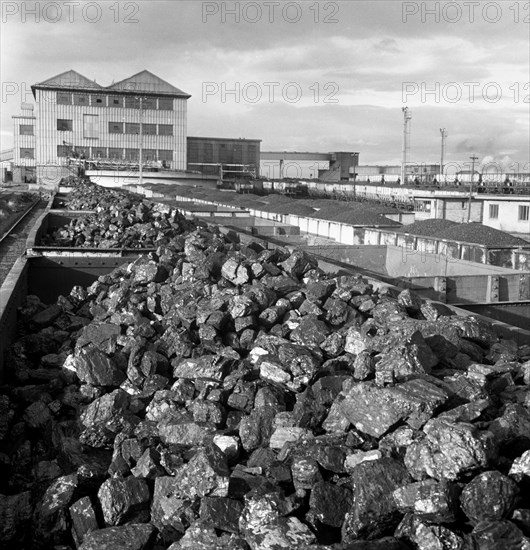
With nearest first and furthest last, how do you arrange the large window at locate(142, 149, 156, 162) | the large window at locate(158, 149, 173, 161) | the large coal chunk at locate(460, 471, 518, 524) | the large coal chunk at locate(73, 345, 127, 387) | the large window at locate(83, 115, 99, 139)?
the large coal chunk at locate(460, 471, 518, 524) < the large coal chunk at locate(73, 345, 127, 387) < the large window at locate(83, 115, 99, 139) < the large window at locate(142, 149, 156, 162) < the large window at locate(158, 149, 173, 161)

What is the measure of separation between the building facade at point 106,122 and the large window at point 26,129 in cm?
203

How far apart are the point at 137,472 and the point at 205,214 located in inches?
866

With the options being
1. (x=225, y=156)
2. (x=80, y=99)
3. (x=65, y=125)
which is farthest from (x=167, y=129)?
(x=225, y=156)

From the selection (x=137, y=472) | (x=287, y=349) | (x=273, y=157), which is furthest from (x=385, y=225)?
(x=273, y=157)

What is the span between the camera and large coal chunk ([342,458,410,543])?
13.3 ft

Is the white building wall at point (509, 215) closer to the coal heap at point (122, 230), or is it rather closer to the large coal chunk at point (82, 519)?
the coal heap at point (122, 230)

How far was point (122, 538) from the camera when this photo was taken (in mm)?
4215

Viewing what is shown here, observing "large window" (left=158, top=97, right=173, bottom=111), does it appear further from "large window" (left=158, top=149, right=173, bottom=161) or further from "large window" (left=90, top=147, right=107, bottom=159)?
"large window" (left=90, top=147, right=107, bottom=159)

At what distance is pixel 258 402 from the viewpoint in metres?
5.54

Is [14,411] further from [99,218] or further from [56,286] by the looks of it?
[99,218]

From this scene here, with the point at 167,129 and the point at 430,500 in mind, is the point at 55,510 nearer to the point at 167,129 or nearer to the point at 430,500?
the point at 430,500

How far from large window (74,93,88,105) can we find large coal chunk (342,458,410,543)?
74.6 m

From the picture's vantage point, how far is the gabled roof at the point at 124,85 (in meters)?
72.9

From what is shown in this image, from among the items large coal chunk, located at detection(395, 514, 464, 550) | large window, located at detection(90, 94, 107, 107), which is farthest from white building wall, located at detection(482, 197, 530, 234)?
large window, located at detection(90, 94, 107, 107)
